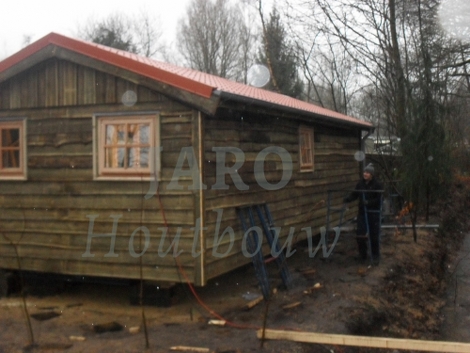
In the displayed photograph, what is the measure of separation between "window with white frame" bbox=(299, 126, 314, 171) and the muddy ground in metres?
1.86

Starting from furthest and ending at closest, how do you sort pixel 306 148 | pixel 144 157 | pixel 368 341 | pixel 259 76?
pixel 259 76 < pixel 306 148 < pixel 144 157 < pixel 368 341

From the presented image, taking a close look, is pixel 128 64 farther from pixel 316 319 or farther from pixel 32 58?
pixel 316 319

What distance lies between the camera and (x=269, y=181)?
9922 mm

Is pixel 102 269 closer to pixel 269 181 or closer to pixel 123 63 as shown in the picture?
pixel 123 63

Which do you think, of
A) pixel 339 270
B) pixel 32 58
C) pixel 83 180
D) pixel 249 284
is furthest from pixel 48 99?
pixel 339 270

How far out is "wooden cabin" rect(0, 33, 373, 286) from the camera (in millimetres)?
7770

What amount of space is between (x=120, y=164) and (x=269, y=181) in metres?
2.81

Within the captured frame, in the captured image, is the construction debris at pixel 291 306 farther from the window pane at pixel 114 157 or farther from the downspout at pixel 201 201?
the window pane at pixel 114 157

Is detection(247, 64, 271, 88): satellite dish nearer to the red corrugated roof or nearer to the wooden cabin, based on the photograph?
the wooden cabin

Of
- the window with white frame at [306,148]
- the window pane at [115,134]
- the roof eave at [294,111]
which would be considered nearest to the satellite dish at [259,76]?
the roof eave at [294,111]

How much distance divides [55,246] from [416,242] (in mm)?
8207

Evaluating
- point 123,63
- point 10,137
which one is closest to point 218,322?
point 123,63

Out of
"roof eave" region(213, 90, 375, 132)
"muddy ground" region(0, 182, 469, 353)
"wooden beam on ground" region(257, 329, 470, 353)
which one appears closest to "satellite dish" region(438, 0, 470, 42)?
"roof eave" region(213, 90, 375, 132)

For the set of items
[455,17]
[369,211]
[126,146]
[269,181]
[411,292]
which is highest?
[455,17]
